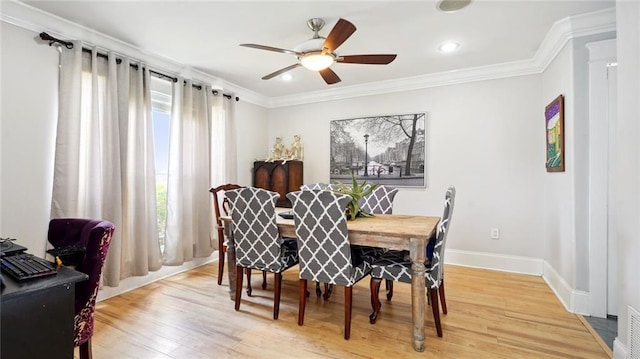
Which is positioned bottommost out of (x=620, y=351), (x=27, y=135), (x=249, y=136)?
(x=620, y=351)

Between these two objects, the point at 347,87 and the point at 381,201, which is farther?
the point at 347,87

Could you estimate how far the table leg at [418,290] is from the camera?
2.02m

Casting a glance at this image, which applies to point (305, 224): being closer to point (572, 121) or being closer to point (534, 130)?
point (572, 121)

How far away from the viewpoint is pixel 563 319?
2422 millimetres

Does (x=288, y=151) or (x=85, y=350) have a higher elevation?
(x=288, y=151)

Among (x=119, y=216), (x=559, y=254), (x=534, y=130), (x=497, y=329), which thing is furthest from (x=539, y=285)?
(x=119, y=216)

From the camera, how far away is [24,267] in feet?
4.07

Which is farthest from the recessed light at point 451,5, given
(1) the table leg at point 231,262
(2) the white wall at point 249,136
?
(2) the white wall at point 249,136

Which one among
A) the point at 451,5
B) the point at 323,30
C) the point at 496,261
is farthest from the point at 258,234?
the point at 496,261

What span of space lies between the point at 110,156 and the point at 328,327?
244 centimetres

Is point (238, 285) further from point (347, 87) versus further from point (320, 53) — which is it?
point (347, 87)

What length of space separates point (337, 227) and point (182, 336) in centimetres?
137

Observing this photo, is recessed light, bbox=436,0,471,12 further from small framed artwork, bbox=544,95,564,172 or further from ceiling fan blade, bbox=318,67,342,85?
small framed artwork, bbox=544,95,564,172

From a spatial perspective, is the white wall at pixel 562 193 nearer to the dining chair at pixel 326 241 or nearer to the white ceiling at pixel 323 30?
the white ceiling at pixel 323 30
